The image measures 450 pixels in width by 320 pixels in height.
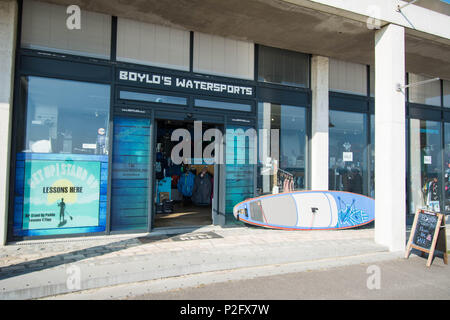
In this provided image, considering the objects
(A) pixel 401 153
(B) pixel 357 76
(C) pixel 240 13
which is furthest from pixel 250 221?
(B) pixel 357 76

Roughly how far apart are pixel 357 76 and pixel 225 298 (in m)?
7.64

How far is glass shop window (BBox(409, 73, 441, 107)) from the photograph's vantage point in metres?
9.95

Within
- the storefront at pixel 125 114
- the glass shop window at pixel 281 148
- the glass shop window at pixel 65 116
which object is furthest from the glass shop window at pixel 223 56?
the glass shop window at pixel 65 116

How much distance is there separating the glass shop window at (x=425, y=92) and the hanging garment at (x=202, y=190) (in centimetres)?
685

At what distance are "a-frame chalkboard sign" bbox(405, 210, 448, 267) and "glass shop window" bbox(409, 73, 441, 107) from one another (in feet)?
17.4

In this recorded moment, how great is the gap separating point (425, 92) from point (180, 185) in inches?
337

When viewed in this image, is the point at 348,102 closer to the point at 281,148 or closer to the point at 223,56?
the point at 281,148

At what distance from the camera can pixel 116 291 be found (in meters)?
4.04

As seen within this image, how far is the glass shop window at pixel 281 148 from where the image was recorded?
8.00 meters

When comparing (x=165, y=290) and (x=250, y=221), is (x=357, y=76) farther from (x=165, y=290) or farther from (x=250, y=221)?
(x=165, y=290)

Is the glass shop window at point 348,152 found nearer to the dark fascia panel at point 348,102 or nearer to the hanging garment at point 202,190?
the dark fascia panel at point 348,102

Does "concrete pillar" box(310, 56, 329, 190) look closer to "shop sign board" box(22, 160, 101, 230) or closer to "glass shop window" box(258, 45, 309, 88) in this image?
"glass shop window" box(258, 45, 309, 88)

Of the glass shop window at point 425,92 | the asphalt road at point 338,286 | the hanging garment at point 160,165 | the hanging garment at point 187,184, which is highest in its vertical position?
the glass shop window at point 425,92
